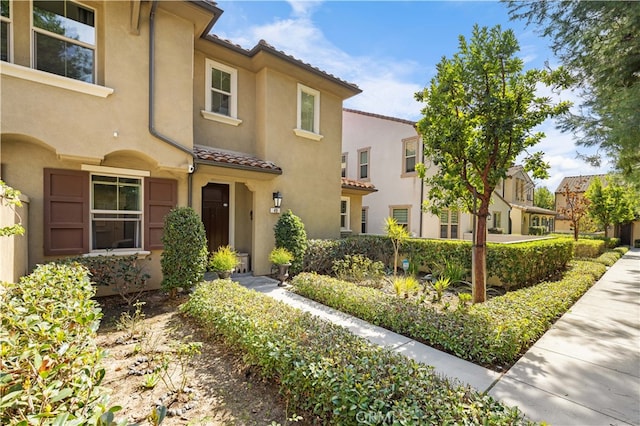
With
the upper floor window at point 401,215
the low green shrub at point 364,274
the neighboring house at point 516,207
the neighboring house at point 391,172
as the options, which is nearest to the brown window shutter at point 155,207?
the low green shrub at point 364,274

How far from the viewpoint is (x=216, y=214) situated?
9734mm

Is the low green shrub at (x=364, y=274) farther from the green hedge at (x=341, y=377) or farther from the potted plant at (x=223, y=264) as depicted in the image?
the green hedge at (x=341, y=377)

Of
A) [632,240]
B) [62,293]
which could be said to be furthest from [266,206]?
[632,240]

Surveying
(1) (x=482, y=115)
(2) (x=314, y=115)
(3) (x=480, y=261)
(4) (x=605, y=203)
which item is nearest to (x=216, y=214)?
(2) (x=314, y=115)

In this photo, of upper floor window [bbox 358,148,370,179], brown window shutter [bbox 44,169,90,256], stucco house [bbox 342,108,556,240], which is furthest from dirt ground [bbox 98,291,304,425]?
upper floor window [bbox 358,148,370,179]

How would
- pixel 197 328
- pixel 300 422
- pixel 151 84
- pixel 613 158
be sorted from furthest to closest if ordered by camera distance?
pixel 151 84, pixel 613 158, pixel 197 328, pixel 300 422

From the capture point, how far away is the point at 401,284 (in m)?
7.02

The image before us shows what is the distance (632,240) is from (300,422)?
43.7 metres

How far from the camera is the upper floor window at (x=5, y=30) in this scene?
5605 millimetres

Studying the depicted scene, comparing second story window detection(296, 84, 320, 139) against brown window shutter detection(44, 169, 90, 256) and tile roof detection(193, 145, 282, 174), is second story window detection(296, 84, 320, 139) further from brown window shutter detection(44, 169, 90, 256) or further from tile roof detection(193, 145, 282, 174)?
brown window shutter detection(44, 169, 90, 256)

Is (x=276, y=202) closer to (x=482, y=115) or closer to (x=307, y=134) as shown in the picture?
(x=307, y=134)

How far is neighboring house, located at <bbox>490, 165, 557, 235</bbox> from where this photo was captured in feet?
64.7

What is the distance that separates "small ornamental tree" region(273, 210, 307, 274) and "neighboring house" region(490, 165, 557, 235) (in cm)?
1483

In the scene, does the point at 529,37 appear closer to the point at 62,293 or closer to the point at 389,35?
the point at 389,35
